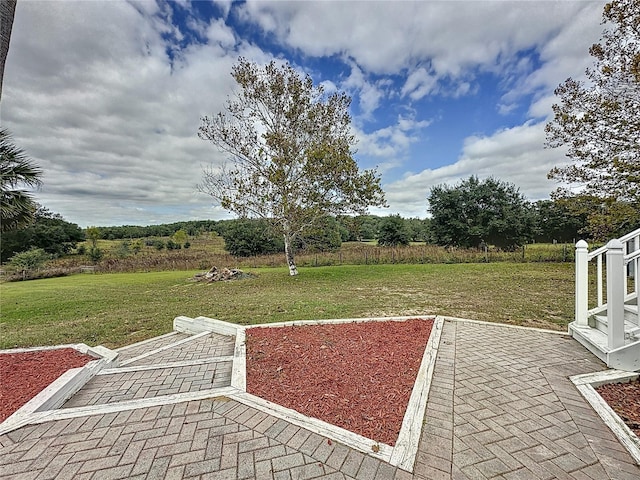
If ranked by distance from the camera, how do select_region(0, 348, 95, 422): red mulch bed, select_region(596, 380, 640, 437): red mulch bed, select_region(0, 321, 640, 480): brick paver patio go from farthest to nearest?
select_region(0, 348, 95, 422): red mulch bed → select_region(596, 380, 640, 437): red mulch bed → select_region(0, 321, 640, 480): brick paver patio

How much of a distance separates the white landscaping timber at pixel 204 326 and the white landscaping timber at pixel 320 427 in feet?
7.21

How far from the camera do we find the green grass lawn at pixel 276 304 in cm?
540

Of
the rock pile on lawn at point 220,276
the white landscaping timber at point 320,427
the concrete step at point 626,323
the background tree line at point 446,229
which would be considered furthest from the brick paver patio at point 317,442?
the background tree line at point 446,229

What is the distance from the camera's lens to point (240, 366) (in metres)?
3.13

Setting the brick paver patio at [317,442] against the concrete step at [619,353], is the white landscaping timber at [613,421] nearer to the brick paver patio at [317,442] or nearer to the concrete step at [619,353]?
the brick paver patio at [317,442]

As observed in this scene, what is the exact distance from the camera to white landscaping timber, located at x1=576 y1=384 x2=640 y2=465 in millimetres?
1841

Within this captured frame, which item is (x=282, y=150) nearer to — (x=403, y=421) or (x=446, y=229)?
(x=403, y=421)

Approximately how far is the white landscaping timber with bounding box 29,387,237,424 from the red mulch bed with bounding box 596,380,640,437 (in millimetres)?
3151

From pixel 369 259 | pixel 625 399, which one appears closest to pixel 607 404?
pixel 625 399

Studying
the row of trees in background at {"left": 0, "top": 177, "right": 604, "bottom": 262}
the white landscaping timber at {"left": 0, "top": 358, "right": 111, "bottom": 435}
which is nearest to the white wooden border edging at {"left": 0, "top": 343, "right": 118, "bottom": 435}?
the white landscaping timber at {"left": 0, "top": 358, "right": 111, "bottom": 435}

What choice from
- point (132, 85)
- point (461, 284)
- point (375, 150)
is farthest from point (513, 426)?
point (375, 150)

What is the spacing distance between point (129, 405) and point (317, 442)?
1.69 m

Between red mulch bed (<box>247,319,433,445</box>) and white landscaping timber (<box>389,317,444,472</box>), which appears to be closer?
white landscaping timber (<box>389,317,444,472</box>)

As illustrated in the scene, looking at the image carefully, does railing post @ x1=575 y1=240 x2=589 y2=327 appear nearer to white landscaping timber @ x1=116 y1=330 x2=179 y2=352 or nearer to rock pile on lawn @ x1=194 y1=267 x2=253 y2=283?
white landscaping timber @ x1=116 y1=330 x2=179 y2=352
